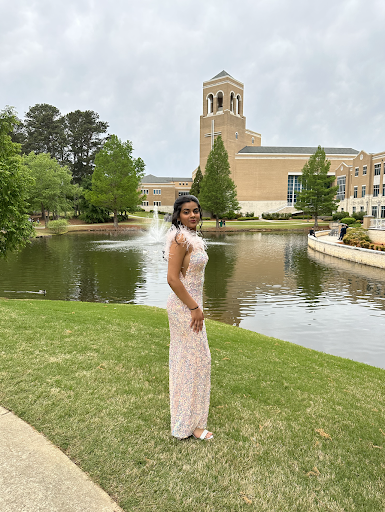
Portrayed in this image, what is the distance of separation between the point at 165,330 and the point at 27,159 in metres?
51.5

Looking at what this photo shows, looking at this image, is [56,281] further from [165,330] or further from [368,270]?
[368,270]

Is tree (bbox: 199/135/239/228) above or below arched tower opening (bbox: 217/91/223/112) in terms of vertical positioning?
below

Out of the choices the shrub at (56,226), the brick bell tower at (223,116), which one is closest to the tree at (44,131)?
the brick bell tower at (223,116)

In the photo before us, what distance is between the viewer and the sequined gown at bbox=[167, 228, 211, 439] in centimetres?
331

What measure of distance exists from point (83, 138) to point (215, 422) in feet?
263

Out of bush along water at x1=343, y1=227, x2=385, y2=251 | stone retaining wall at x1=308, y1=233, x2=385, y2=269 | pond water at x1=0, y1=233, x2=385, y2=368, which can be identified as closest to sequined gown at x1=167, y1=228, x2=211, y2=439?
pond water at x1=0, y1=233, x2=385, y2=368

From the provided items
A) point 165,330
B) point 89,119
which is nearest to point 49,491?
point 165,330

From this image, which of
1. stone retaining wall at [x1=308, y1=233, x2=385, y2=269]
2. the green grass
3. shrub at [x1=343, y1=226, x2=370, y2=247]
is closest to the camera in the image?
the green grass

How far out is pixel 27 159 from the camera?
50.9m

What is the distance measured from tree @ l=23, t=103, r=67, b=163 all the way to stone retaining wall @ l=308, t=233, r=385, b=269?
6391 cm

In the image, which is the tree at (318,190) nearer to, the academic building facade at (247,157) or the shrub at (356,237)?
the academic building facade at (247,157)

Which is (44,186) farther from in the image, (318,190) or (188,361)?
(188,361)

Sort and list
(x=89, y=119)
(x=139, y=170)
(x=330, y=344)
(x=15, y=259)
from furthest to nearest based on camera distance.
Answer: (x=89, y=119) → (x=139, y=170) → (x=15, y=259) → (x=330, y=344)

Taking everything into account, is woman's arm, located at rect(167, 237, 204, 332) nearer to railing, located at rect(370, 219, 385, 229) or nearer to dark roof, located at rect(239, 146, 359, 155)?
railing, located at rect(370, 219, 385, 229)
